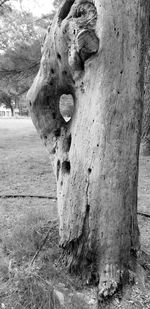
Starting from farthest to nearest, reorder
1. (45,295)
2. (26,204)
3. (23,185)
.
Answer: (23,185), (26,204), (45,295)

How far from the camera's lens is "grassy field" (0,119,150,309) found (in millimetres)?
1771

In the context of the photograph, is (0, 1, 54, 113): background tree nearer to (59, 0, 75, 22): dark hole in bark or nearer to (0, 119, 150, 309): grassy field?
(0, 119, 150, 309): grassy field

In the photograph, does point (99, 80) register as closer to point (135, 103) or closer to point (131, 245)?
point (135, 103)

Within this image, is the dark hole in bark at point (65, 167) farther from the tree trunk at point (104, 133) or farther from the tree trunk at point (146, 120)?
the tree trunk at point (146, 120)

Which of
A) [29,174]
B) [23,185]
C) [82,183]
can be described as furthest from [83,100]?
[29,174]

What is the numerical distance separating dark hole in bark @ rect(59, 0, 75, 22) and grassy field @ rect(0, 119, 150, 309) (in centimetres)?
197

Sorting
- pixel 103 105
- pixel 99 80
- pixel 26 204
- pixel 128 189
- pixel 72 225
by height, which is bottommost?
pixel 26 204

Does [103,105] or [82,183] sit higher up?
[103,105]

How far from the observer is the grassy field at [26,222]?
1.77m

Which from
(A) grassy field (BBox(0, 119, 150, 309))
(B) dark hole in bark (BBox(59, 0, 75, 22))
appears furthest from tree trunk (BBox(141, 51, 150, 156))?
(B) dark hole in bark (BBox(59, 0, 75, 22))

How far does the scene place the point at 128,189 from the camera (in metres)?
1.84

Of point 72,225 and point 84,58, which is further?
point 72,225

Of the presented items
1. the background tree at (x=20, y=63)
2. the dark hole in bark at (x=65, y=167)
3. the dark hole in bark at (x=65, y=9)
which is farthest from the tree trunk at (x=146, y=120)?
the dark hole in bark at (x=65, y=167)

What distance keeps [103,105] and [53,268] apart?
4.42 ft
